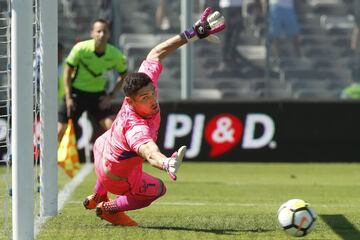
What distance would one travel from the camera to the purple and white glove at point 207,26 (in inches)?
324

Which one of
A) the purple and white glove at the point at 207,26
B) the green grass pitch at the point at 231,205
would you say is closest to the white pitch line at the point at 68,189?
the green grass pitch at the point at 231,205

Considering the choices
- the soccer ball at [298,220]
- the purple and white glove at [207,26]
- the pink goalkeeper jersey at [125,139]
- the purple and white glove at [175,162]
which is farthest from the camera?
the purple and white glove at [207,26]

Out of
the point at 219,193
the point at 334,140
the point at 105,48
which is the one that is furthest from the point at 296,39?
the point at 219,193

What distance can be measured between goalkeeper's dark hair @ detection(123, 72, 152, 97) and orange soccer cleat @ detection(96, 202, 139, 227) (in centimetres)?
122

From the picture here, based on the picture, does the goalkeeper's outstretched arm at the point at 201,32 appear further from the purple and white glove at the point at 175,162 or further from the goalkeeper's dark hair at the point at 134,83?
→ the purple and white glove at the point at 175,162

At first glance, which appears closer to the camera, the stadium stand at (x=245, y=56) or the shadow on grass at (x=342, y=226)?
the shadow on grass at (x=342, y=226)

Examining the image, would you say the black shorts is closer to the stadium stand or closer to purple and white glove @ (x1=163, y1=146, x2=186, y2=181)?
the stadium stand

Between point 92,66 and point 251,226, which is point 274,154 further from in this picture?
point 251,226

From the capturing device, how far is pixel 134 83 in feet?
24.7

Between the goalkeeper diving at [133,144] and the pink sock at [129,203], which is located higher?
the goalkeeper diving at [133,144]

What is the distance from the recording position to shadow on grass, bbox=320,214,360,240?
306 inches

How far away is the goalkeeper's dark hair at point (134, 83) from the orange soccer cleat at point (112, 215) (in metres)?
1.22

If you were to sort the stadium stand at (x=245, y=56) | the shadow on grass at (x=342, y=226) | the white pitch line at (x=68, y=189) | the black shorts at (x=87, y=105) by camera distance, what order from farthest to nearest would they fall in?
1. the stadium stand at (x=245, y=56)
2. the black shorts at (x=87, y=105)
3. the white pitch line at (x=68, y=189)
4. the shadow on grass at (x=342, y=226)

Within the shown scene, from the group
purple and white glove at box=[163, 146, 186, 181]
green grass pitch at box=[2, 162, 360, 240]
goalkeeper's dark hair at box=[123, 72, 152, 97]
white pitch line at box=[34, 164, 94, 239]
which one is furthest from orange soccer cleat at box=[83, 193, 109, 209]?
purple and white glove at box=[163, 146, 186, 181]
